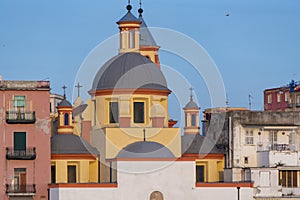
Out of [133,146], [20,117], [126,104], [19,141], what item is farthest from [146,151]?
[20,117]

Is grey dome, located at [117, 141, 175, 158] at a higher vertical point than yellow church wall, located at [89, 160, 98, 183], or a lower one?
higher

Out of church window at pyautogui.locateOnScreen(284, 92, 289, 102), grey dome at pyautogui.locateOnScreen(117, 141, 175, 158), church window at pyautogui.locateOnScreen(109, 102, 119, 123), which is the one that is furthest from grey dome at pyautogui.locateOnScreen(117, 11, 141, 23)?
church window at pyautogui.locateOnScreen(284, 92, 289, 102)

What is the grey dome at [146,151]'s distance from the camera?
79438 millimetres

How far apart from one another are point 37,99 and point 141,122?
30.0 feet

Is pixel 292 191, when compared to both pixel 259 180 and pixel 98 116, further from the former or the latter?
pixel 98 116

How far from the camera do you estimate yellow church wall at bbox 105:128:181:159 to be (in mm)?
83875

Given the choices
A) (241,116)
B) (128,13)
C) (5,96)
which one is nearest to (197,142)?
(241,116)

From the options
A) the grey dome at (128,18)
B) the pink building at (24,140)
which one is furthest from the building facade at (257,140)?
the pink building at (24,140)

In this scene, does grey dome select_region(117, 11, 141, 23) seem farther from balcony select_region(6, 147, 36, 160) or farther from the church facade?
balcony select_region(6, 147, 36, 160)

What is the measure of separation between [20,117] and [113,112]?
890 centimetres

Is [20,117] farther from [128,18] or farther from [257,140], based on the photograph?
[257,140]

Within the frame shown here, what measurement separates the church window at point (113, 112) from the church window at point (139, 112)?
1262 millimetres

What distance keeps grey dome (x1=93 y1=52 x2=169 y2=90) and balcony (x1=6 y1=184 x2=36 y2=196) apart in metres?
10.4

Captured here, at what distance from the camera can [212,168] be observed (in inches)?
3497
